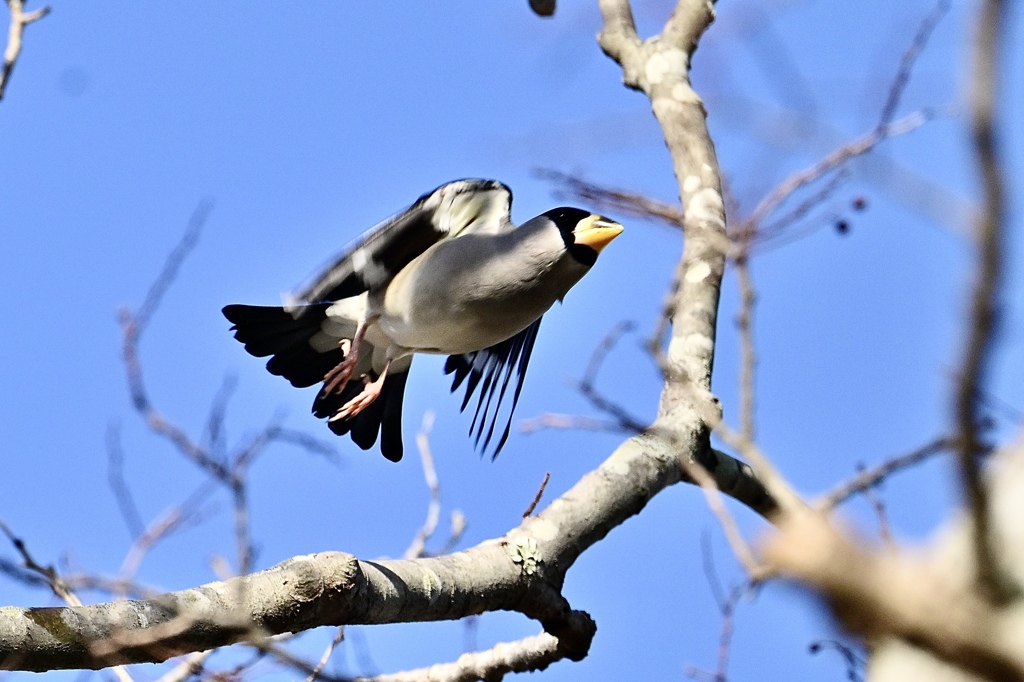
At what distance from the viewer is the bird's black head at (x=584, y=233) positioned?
4.33m

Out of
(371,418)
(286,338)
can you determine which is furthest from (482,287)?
(286,338)

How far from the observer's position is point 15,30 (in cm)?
314

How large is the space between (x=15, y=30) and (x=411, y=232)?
175 cm

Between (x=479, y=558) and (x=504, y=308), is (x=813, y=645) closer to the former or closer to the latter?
(x=479, y=558)

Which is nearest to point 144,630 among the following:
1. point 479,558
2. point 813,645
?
point 479,558

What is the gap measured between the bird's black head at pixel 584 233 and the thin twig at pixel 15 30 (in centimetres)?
205

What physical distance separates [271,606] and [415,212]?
92.6 inches

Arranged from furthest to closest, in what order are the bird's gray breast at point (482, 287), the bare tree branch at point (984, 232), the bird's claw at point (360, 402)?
the bird's claw at point (360, 402) → the bird's gray breast at point (482, 287) → the bare tree branch at point (984, 232)

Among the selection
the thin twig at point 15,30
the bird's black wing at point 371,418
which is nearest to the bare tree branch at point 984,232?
the thin twig at point 15,30

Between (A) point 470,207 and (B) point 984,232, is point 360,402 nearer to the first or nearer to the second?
(A) point 470,207

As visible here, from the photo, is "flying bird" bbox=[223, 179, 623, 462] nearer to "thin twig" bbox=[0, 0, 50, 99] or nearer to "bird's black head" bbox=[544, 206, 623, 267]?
"bird's black head" bbox=[544, 206, 623, 267]

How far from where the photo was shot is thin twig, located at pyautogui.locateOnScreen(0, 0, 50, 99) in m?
3.07

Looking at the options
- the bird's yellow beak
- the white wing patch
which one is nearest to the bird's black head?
the bird's yellow beak

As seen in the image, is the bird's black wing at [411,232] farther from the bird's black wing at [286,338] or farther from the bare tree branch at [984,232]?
→ the bare tree branch at [984,232]
